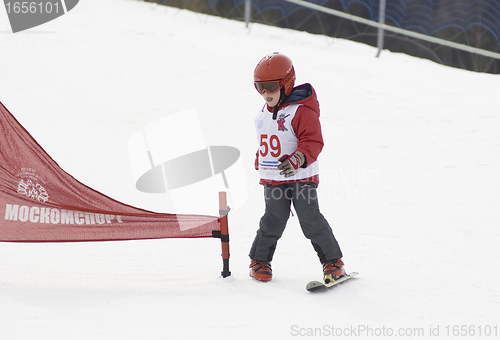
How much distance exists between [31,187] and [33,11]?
10.5m

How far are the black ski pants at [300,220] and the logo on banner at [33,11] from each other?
9.98 meters

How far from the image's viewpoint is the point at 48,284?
3.69 meters

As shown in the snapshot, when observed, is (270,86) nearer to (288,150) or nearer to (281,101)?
(281,101)

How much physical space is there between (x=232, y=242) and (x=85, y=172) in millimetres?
2343

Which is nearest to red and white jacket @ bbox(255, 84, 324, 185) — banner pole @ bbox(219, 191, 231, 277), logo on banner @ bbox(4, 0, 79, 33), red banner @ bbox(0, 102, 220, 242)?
banner pole @ bbox(219, 191, 231, 277)

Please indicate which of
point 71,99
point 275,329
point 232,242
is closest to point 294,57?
point 71,99

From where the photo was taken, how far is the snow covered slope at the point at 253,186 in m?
3.22

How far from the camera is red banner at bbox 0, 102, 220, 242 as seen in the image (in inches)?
147

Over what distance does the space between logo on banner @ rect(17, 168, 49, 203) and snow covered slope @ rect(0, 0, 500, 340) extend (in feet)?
1.79

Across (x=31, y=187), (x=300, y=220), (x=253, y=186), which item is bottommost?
(x=253, y=186)

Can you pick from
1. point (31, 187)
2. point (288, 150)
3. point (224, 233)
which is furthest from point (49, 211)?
point (288, 150)

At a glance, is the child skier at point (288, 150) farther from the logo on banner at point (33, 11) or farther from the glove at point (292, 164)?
the logo on banner at point (33, 11)

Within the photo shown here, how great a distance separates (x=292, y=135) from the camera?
362 cm

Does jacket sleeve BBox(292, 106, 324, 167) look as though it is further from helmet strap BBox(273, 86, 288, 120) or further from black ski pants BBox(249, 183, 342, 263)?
black ski pants BBox(249, 183, 342, 263)
